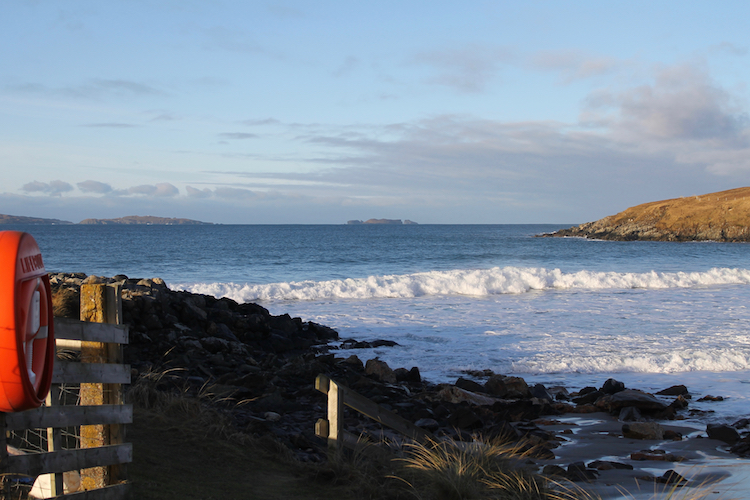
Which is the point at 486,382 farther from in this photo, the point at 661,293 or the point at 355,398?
the point at 661,293

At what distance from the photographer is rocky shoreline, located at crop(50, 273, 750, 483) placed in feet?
25.2

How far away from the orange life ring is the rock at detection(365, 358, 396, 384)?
858 cm

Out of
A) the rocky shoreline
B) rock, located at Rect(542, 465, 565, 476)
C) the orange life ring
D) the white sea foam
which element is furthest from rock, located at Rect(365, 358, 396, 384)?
the white sea foam

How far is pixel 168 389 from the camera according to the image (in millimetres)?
8602

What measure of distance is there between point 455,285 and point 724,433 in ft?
66.8

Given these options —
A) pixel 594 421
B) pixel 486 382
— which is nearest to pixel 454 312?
pixel 486 382

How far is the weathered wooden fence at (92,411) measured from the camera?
3896 mm

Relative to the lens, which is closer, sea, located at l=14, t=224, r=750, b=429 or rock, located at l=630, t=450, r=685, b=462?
rock, located at l=630, t=450, r=685, b=462

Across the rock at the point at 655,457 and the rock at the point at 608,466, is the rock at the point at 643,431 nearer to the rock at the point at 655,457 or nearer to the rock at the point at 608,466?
the rock at the point at 655,457

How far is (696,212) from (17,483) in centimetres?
10600

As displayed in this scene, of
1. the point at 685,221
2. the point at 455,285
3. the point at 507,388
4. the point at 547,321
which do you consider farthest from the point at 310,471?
the point at 685,221

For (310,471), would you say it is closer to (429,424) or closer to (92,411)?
(92,411)

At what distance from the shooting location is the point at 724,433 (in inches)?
317

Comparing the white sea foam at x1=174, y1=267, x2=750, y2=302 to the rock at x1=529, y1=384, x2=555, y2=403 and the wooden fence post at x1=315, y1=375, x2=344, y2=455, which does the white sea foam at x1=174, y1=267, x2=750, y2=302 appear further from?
the wooden fence post at x1=315, y1=375, x2=344, y2=455
